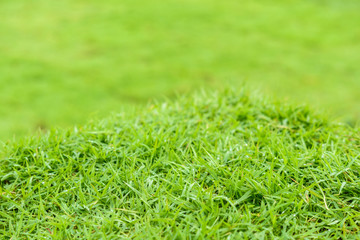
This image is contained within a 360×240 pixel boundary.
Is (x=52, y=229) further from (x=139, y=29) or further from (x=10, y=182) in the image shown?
(x=139, y=29)

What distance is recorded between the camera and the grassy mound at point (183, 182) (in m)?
1.70

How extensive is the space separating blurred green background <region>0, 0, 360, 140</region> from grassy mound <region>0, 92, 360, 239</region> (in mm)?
2298

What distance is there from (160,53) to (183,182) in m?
5.43

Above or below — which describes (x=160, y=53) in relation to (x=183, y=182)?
below

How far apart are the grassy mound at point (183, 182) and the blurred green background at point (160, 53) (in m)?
2.30

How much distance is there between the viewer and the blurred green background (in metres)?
5.70

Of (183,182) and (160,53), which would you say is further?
(160,53)

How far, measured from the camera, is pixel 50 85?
6000 mm

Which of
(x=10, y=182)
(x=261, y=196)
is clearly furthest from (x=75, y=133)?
(x=261, y=196)

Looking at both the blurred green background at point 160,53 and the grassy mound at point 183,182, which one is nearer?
the grassy mound at point 183,182

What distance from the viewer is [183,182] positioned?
1896 mm

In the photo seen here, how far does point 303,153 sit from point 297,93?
400cm

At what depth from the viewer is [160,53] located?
7.09 meters

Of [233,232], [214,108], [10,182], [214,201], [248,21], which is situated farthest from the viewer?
[248,21]
